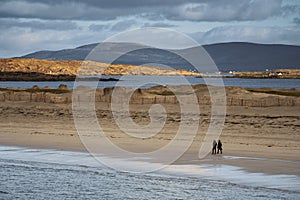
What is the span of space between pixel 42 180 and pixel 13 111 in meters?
28.4

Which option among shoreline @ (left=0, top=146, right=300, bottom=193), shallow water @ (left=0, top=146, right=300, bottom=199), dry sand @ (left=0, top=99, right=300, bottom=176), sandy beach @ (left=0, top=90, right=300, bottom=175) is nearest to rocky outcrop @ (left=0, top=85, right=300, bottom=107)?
sandy beach @ (left=0, top=90, right=300, bottom=175)

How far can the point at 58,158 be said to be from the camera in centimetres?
2291

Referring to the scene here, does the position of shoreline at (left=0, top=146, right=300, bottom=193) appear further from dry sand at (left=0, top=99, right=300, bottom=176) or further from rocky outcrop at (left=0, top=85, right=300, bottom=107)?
rocky outcrop at (left=0, top=85, right=300, bottom=107)

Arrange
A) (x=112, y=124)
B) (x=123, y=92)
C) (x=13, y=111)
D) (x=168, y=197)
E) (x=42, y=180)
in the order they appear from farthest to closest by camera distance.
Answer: (x=123, y=92) → (x=13, y=111) → (x=112, y=124) → (x=42, y=180) → (x=168, y=197)

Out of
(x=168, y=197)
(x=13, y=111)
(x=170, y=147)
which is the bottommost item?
(x=168, y=197)

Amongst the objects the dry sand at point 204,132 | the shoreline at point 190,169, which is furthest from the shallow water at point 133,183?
the dry sand at point 204,132

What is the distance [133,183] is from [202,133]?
12.5 m

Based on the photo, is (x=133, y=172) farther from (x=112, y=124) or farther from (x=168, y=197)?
(x=112, y=124)

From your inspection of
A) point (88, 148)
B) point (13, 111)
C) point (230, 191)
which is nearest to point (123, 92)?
point (13, 111)

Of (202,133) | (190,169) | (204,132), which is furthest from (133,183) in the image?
(204,132)

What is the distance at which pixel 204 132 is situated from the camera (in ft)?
100

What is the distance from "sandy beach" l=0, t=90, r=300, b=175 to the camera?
849 inches

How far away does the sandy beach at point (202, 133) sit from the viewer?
2156 cm

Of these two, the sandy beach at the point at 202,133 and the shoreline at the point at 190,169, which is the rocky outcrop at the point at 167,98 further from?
the shoreline at the point at 190,169
